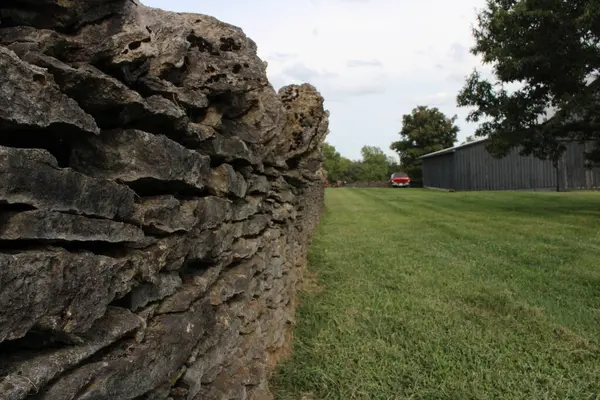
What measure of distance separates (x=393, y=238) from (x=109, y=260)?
12.0 m

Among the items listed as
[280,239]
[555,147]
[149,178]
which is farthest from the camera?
[555,147]

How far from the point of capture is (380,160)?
113 m

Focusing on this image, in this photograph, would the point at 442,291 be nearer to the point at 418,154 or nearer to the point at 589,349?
the point at 589,349

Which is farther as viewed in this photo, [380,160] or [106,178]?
[380,160]

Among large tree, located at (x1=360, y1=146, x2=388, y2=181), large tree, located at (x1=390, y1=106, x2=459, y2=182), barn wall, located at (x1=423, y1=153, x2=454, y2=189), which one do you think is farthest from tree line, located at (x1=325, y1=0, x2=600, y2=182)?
large tree, located at (x1=360, y1=146, x2=388, y2=181)

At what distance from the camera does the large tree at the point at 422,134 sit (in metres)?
57.7

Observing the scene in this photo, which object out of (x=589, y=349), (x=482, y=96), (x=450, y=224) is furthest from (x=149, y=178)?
(x=482, y=96)

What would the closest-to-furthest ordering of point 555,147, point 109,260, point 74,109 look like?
point 74,109 < point 109,260 < point 555,147

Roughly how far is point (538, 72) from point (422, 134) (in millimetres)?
39918

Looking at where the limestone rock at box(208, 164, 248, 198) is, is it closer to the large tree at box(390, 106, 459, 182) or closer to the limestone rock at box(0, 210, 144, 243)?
the limestone rock at box(0, 210, 144, 243)

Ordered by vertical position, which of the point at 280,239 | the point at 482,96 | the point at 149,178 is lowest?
the point at 280,239

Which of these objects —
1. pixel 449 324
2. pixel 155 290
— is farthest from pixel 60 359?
pixel 449 324

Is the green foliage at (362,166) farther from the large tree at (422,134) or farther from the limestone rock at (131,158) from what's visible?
the limestone rock at (131,158)

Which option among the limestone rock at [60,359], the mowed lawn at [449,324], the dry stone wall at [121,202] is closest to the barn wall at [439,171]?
the mowed lawn at [449,324]
